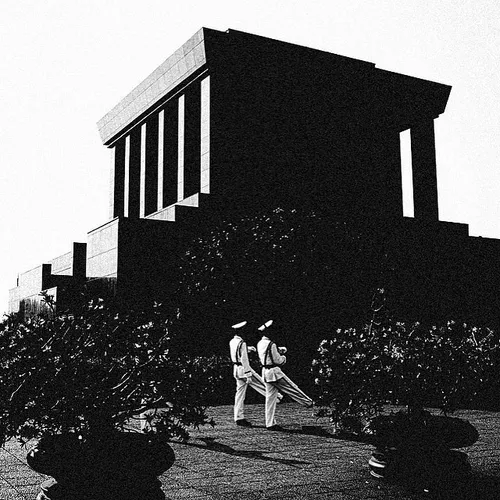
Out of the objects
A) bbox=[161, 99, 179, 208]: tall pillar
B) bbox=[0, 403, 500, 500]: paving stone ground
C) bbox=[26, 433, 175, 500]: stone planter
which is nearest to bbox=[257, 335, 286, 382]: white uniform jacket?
bbox=[0, 403, 500, 500]: paving stone ground

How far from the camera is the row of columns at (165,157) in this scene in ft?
87.9

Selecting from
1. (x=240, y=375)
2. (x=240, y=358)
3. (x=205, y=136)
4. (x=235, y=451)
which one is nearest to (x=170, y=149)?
(x=205, y=136)

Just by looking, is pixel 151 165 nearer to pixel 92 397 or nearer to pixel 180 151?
pixel 180 151

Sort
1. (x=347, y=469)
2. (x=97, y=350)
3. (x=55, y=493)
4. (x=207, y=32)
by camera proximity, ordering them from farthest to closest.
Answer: (x=207, y=32) → (x=347, y=469) → (x=97, y=350) → (x=55, y=493)

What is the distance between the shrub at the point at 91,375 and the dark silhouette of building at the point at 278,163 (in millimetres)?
14070

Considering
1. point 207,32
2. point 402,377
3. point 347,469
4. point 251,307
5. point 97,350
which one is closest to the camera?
point 97,350

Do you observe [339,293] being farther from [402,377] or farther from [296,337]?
[402,377]

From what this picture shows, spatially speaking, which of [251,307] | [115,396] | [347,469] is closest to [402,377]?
[347,469]

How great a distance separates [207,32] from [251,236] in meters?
9.17

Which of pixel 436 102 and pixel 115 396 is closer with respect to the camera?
pixel 115 396

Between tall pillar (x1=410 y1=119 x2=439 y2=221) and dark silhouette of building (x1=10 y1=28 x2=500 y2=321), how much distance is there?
5 centimetres

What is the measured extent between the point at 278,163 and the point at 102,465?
72.9ft

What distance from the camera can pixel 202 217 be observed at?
23.2 meters

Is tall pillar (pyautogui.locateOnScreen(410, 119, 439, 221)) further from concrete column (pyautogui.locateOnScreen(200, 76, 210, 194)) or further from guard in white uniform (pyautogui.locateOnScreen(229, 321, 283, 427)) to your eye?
guard in white uniform (pyautogui.locateOnScreen(229, 321, 283, 427))
